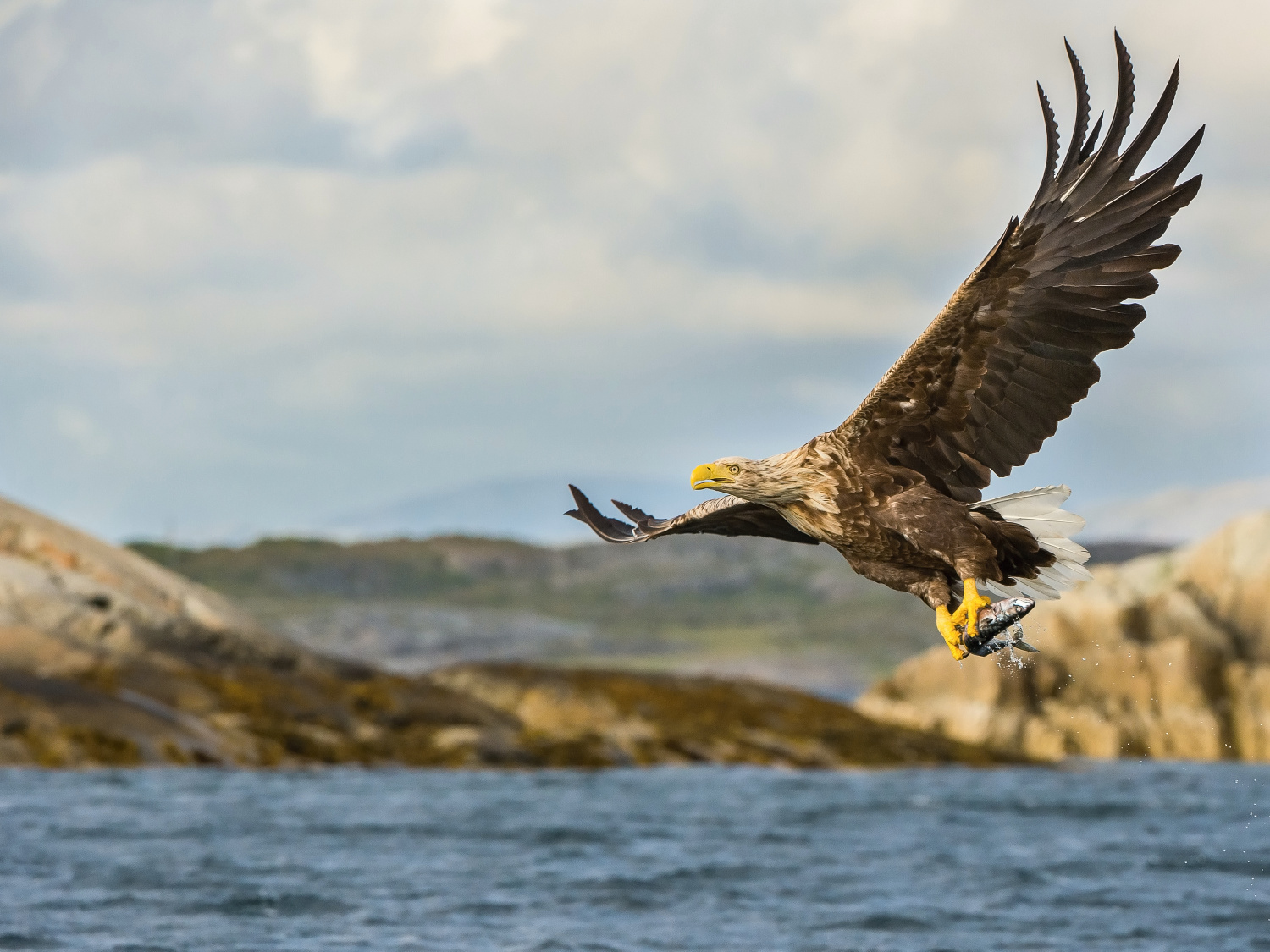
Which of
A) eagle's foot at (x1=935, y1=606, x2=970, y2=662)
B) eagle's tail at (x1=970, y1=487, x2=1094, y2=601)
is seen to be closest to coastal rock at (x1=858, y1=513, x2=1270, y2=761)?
eagle's tail at (x1=970, y1=487, x2=1094, y2=601)

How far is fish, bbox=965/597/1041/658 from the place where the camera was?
6.76 m

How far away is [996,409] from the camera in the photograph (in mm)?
7402

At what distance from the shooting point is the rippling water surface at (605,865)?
1297 centimetres

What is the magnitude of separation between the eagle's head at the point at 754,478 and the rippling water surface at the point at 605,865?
6030 mm

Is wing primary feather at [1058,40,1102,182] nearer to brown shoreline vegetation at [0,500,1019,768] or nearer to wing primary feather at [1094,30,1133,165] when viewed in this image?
wing primary feather at [1094,30,1133,165]

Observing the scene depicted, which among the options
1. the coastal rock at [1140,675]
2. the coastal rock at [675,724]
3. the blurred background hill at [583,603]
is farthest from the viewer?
the blurred background hill at [583,603]

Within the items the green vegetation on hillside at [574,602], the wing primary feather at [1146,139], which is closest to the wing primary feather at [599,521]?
the wing primary feather at [1146,139]

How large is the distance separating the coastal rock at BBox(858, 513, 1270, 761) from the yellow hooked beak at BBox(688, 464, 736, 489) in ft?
75.5

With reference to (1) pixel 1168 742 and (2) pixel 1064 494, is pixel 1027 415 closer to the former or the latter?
(2) pixel 1064 494

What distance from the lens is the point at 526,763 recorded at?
2611cm

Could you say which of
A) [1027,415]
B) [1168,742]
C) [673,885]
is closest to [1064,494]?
[1027,415]

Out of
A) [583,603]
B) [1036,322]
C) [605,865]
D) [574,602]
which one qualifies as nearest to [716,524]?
[1036,322]

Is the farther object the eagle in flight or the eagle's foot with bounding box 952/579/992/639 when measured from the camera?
the eagle in flight

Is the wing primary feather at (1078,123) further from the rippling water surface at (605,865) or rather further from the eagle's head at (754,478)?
the rippling water surface at (605,865)
